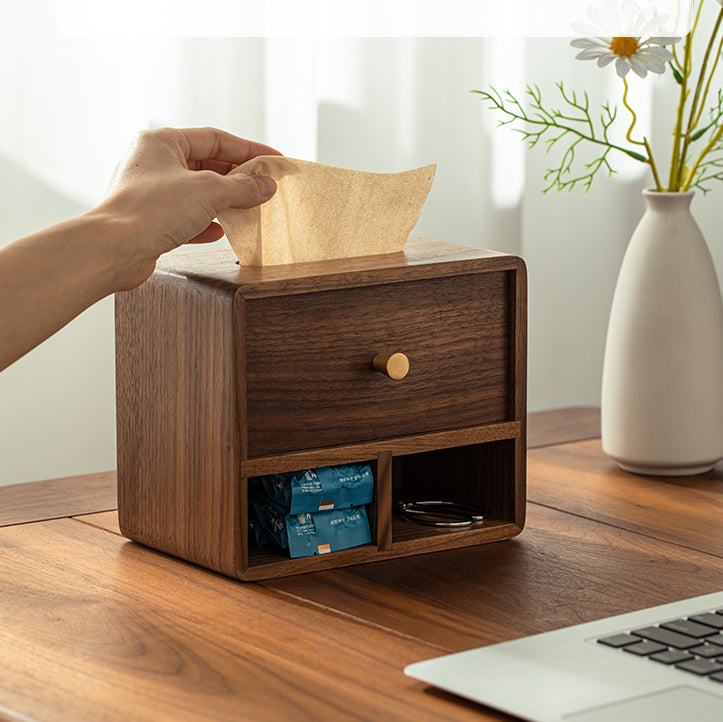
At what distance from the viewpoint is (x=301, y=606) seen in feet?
2.90

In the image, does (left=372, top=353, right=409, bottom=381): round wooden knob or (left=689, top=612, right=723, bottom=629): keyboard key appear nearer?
(left=689, top=612, right=723, bottom=629): keyboard key

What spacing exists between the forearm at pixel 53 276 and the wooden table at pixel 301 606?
0.65 ft

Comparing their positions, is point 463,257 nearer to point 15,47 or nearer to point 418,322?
point 418,322

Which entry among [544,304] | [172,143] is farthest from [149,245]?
[544,304]

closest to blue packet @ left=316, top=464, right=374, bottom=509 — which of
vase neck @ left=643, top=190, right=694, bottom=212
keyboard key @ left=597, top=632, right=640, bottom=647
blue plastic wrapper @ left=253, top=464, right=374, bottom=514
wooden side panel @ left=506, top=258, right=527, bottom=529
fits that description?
blue plastic wrapper @ left=253, top=464, right=374, bottom=514

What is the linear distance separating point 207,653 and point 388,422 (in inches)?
11.3

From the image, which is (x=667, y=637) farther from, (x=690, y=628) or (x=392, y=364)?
(x=392, y=364)

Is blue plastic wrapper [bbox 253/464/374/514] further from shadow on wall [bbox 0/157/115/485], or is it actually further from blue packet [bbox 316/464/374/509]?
shadow on wall [bbox 0/157/115/485]

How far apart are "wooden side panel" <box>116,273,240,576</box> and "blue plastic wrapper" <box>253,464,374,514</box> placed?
0.06 metres

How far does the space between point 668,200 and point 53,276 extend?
0.62 metres

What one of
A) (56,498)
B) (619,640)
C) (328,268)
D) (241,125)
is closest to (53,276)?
(328,268)

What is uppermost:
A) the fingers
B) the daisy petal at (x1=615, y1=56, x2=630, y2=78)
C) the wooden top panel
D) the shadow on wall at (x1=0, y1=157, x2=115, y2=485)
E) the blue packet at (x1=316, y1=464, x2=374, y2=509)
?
the daisy petal at (x1=615, y1=56, x2=630, y2=78)

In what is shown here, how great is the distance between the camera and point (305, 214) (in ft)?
3.26

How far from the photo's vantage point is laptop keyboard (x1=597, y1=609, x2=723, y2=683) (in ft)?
2.37
